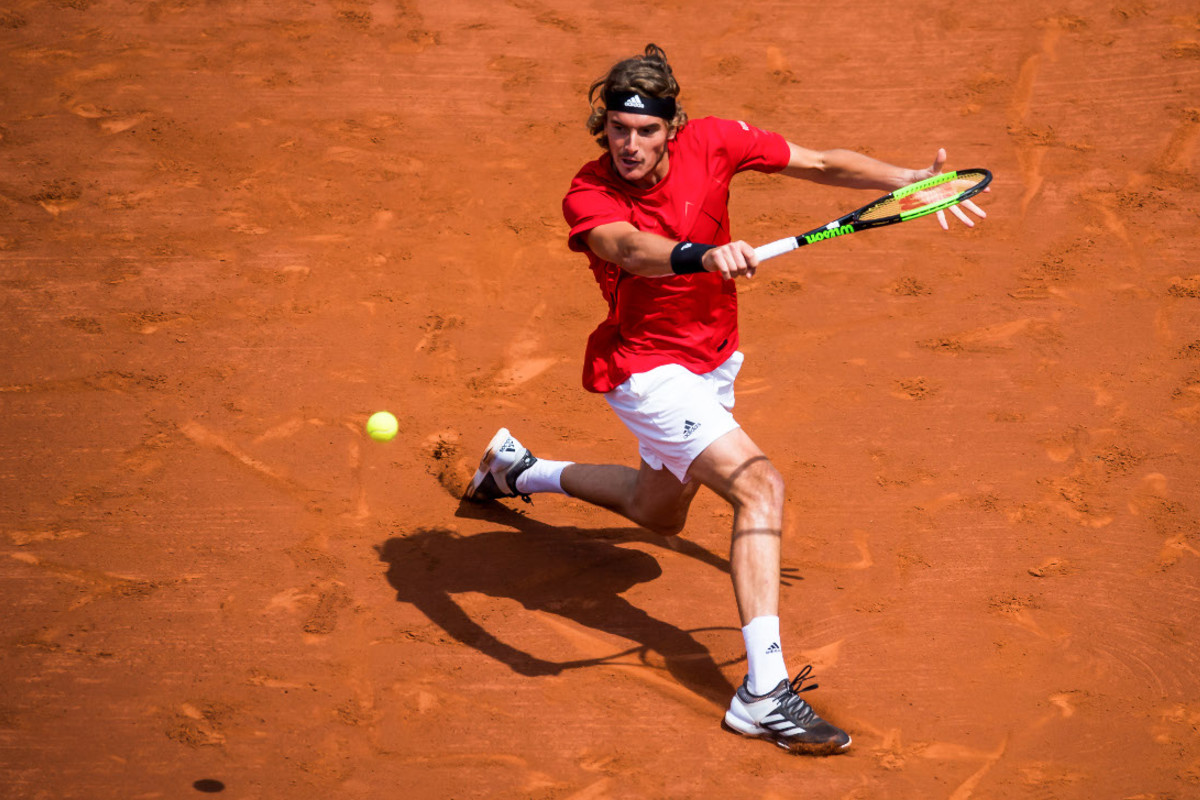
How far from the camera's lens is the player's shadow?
14.6 feet

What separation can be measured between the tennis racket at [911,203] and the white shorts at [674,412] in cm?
61

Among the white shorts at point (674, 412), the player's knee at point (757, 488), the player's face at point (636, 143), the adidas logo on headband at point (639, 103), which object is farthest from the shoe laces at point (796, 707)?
the adidas logo on headband at point (639, 103)

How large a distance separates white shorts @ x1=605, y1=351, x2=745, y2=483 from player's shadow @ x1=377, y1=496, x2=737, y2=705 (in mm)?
726

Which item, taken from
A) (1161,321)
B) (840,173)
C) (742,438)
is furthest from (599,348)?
(1161,321)

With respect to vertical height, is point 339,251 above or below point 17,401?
above

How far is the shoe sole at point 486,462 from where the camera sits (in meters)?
5.17

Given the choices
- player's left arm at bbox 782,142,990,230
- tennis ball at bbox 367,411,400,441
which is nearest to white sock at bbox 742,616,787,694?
player's left arm at bbox 782,142,990,230

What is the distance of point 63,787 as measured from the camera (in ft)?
12.3

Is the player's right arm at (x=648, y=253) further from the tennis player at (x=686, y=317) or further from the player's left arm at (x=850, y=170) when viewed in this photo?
the player's left arm at (x=850, y=170)

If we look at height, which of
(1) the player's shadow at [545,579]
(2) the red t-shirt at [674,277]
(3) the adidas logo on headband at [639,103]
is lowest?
(1) the player's shadow at [545,579]

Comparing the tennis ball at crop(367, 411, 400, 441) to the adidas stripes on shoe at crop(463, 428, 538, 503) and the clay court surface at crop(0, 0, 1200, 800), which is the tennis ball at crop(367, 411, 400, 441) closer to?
the clay court surface at crop(0, 0, 1200, 800)

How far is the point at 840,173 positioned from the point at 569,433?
1.96m

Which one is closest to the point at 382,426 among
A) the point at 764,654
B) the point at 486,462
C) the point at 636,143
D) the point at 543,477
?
the point at 486,462

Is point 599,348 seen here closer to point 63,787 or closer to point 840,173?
point 840,173
